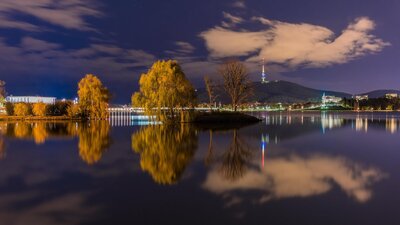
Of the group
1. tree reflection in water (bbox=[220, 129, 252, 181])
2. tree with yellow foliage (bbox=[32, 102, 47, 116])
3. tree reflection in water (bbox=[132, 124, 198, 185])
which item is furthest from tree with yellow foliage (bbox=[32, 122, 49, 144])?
tree with yellow foliage (bbox=[32, 102, 47, 116])

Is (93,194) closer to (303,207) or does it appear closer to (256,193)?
(256,193)

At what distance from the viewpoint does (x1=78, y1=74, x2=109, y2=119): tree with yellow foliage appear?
84312 millimetres

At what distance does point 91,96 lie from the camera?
8544 cm

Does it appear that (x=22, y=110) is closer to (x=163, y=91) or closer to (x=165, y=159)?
(x=163, y=91)

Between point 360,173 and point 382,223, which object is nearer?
point 382,223

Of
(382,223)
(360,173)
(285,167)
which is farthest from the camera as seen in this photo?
(285,167)

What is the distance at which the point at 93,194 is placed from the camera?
14703 mm

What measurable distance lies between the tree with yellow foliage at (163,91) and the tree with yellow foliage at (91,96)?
2295 centimetres

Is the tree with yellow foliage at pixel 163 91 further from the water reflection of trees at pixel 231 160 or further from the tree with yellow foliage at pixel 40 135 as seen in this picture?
the water reflection of trees at pixel 231 160

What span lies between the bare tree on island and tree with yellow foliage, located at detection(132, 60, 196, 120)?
26.0 metres

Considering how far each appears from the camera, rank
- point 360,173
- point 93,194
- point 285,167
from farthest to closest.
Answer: point 285,167, point 360,173, point 93,194

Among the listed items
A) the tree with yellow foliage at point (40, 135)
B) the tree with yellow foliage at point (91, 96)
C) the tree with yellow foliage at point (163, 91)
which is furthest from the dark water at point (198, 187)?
the tree with yellow foliage at point (91, 96)

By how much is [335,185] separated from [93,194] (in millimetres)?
10025

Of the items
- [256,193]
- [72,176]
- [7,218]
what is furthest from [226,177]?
[7,218]
